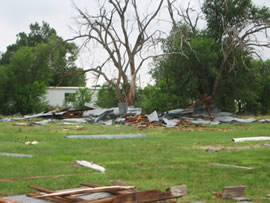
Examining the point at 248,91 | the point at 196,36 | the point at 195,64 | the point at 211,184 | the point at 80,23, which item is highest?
the point at 80,23

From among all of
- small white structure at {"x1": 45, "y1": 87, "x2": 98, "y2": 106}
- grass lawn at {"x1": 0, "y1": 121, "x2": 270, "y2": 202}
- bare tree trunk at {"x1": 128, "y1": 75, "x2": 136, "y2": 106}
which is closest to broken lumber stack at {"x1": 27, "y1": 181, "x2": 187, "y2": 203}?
grass lawn at {"x1": 0, "y1": 121, "x2": 270, "y2": 202}

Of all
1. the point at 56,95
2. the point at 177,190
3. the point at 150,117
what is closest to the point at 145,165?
the point at 177,190

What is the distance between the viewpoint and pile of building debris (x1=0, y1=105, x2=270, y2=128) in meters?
19.6

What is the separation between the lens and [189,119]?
2119 centimetres

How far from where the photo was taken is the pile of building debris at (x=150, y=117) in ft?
64.3

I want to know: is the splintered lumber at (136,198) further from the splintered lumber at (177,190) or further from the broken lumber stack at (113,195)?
the splintered lumber at (177,190)

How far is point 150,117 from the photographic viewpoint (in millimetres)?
20266

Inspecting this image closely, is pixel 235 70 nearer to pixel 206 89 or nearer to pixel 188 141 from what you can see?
pixel 206 89

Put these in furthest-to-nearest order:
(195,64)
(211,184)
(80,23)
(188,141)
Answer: (80,23) < (195,64) < (188,141) < (211,184)

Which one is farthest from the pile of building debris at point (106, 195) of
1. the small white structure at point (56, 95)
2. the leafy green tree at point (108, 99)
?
the small white structure at point (56, 95)

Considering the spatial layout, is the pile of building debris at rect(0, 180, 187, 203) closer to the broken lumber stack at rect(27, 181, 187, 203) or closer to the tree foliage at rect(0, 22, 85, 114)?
the broken lumber stack at rect(27, 181, 187, 203)

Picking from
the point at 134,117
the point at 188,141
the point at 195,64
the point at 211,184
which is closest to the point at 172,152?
the point at 188,141

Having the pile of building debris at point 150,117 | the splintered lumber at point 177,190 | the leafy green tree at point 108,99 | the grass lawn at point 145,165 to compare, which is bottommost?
the grass lawn at point 145,165

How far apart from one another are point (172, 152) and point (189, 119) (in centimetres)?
1199
